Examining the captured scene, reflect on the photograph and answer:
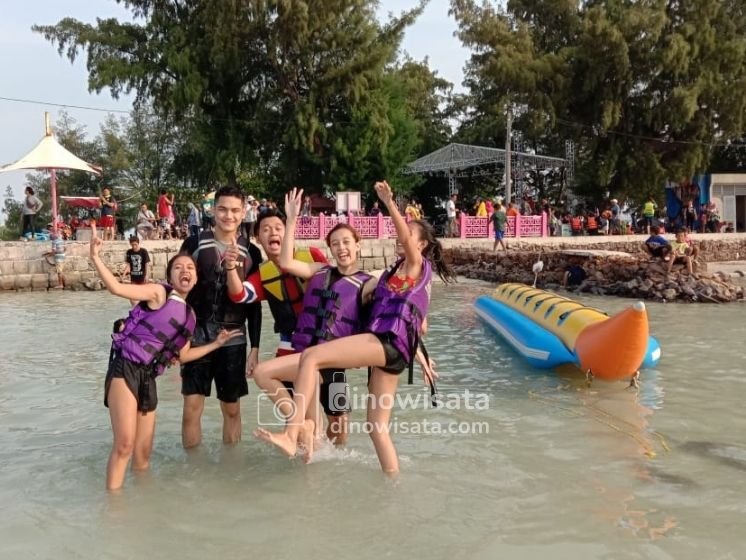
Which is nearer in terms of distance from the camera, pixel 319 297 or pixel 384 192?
pixel 384 192

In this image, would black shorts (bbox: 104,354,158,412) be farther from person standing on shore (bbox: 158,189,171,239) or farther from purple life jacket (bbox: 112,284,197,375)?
person standing on shore (bbox: 158,189,171,239)

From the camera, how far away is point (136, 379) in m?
3.56

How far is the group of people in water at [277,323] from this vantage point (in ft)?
11.4

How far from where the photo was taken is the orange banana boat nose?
5.52 meters

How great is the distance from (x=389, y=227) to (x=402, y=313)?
16.8m

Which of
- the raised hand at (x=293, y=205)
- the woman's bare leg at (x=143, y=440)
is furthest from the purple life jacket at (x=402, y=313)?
the woman's bare leg at (x=143, y=440)

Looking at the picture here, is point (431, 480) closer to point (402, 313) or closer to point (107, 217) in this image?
point (402, 313)

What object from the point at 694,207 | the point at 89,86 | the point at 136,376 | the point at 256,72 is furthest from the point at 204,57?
the point at 136,376

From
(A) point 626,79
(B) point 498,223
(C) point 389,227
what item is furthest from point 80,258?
(A) point 626,79

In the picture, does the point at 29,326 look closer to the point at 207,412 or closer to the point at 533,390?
the point at 207,412

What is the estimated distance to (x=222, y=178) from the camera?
81.9ft

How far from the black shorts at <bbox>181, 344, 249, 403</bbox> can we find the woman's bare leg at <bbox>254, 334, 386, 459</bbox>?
0.75 meters

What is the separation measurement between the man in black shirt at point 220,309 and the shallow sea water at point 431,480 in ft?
1.73

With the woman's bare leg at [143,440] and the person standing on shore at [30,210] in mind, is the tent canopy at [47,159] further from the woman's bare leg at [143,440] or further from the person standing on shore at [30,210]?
the woman's bare leg at [143,440]
